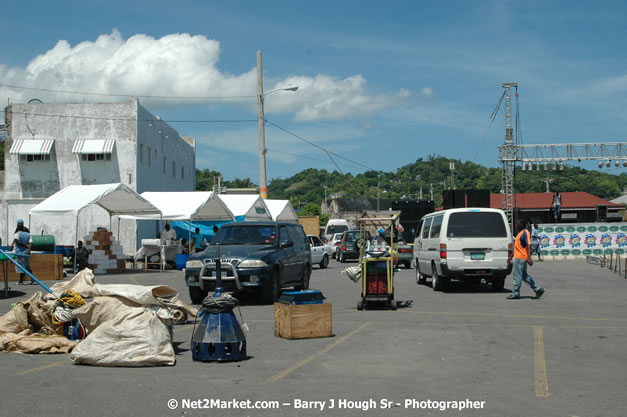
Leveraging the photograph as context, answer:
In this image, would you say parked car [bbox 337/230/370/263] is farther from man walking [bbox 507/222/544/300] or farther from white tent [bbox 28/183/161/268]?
man walking [bbox 507/222/544/300]

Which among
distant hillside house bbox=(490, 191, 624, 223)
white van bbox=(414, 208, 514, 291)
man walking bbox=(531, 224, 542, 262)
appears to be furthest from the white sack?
distant hillside house bbox=(490, 191, 624, 223)

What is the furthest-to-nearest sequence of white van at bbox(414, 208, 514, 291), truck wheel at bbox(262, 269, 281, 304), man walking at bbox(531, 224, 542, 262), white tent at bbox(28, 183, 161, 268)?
man walking at bbox(531, 224, 542, 262)
white tent at bbox(28, 183, 161, 268)
white van at bbox(414, 208, 514, 291)
truck wheel at bbox(262, 269, 281, 304)

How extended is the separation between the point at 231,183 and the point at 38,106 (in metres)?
83.9

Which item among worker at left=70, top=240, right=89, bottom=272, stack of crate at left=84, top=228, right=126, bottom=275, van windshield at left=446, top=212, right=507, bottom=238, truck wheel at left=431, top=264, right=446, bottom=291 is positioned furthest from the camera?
stack of crate at left=84, top=228, right=126, bottom=275

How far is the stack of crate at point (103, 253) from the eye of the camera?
2827cm

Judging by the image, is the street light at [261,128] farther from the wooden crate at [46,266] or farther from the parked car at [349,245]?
the wooden crate at [46,266]

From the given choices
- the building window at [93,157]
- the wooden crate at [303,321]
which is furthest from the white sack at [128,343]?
the building window at [93,157]

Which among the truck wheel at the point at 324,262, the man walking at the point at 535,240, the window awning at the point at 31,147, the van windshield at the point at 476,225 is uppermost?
the window awning at the point at 31,147

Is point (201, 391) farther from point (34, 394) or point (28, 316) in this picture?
point (28, 316)

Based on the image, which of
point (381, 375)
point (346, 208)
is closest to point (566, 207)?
point (346, 208)

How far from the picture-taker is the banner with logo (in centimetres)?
3725

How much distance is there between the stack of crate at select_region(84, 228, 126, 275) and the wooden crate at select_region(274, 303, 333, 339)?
Answer: 19406 mm

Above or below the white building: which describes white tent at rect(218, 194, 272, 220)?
below

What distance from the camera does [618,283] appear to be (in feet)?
68.4
